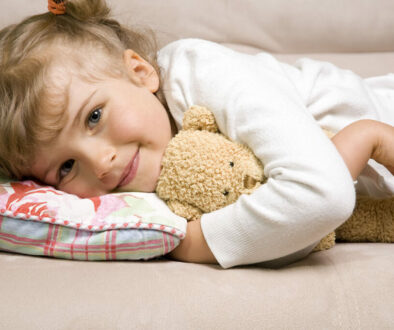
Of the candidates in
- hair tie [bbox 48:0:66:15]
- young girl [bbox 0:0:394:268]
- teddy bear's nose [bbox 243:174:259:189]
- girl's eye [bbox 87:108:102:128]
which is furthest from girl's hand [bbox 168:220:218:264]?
hair tie [bbox 48:0:66:15]

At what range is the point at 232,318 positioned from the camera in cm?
67

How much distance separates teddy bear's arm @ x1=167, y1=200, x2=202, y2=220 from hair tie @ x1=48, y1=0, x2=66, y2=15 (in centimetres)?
53

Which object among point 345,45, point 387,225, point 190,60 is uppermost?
point 190,60

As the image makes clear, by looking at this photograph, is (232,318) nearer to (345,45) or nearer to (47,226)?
(47,226)

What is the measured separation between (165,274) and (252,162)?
26cm

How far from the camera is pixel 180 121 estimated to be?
104 centimetres

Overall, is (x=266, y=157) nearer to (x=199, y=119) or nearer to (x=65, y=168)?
(x=199, y=119)

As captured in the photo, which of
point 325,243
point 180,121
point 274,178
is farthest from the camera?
point 180,121

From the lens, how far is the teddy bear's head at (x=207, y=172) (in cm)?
87

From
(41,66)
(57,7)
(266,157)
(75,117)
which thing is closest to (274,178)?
(266,157)

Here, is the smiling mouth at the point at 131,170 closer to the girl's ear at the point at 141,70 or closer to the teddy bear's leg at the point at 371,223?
the girl's ear at the point at 141,70

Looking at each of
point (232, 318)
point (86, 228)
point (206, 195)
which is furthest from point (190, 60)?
point (232, 318)

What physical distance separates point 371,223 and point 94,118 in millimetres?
596

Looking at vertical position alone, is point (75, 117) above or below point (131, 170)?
above
